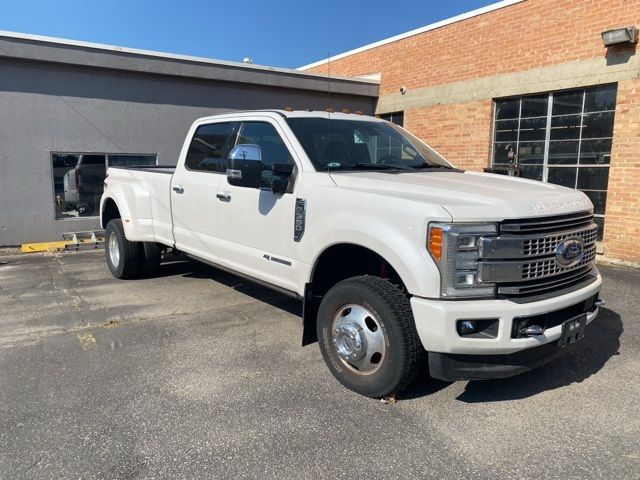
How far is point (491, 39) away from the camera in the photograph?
1011cm

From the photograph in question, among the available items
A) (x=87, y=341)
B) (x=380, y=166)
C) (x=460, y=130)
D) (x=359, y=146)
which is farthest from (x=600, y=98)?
(x=87, y=341)

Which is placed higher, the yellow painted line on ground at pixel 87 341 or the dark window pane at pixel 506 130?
the dark window pane at pixel 506 130

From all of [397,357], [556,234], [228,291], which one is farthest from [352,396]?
[228,291]

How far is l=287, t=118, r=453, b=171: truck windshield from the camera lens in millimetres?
4410

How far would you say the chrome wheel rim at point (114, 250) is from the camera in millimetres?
7219

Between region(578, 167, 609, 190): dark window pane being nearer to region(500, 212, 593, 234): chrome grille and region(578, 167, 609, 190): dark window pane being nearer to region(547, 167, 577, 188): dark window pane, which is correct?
region(547, 167, 577, 188): dark window pane

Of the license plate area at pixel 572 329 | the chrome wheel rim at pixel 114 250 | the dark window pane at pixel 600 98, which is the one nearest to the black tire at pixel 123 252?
the chrome wheel rim at pixel 114 250

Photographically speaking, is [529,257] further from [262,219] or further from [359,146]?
[262,219]

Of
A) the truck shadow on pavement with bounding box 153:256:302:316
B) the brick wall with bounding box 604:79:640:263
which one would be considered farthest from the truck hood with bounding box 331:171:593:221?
the brick wall with bounding box 604:79:640:263

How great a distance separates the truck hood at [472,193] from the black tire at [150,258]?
12.7 feet

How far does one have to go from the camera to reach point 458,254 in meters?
3.08

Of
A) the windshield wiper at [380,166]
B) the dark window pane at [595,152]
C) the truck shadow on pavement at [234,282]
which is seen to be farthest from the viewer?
the dark window pane at [595,152]

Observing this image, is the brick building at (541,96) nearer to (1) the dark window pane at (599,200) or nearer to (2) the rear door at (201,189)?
(1) the dark window pane at (599,200)

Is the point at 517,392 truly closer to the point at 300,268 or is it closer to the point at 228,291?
the point at 300,268
